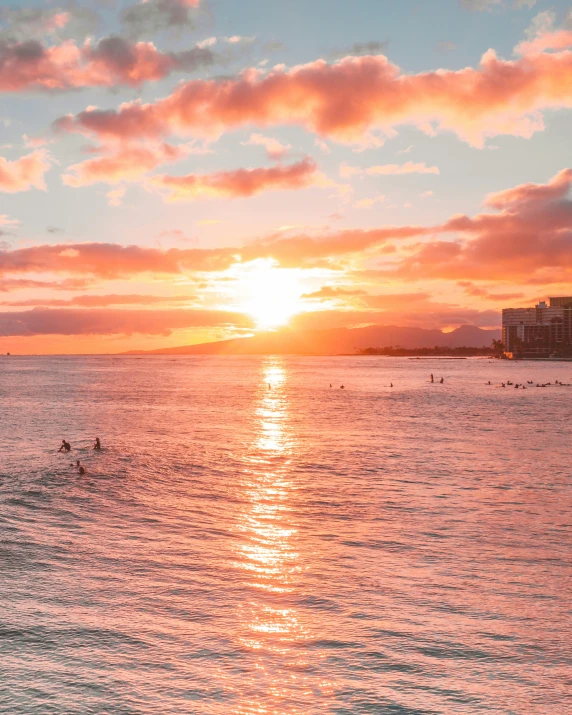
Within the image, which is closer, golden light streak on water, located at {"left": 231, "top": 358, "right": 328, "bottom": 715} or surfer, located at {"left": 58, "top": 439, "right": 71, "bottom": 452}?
golden light streak on water, located at {"left": 231, "top": 358, "right": 328, "bottom": 715}

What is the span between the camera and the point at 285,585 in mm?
20484

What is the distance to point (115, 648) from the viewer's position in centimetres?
1605

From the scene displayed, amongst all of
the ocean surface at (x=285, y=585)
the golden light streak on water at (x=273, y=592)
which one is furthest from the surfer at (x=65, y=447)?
the golden light streak on water at (x=273, y=592)

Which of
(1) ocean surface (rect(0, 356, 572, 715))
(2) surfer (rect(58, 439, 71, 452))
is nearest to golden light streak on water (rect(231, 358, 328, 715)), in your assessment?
(1) ocean surface (rect(0, 356, 572, 715))

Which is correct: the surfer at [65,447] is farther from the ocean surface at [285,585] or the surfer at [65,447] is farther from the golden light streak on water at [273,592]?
the golden light streak on water at [273,592]

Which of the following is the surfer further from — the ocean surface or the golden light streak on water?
Result: the golden light streak on water

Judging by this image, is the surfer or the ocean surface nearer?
the ocean surface

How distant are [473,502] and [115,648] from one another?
21876 mm

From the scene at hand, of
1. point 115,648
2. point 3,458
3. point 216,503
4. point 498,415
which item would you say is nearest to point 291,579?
point 115,648

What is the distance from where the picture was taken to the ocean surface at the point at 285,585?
46.8ft

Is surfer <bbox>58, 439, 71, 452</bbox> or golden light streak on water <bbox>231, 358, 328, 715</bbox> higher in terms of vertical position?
surfer <bbox>58, 439, 71, 452</bbox>

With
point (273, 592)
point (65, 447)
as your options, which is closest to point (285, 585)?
point (273, 592)

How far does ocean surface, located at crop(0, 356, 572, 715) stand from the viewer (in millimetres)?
14258

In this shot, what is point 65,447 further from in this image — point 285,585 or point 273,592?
point 273,592
